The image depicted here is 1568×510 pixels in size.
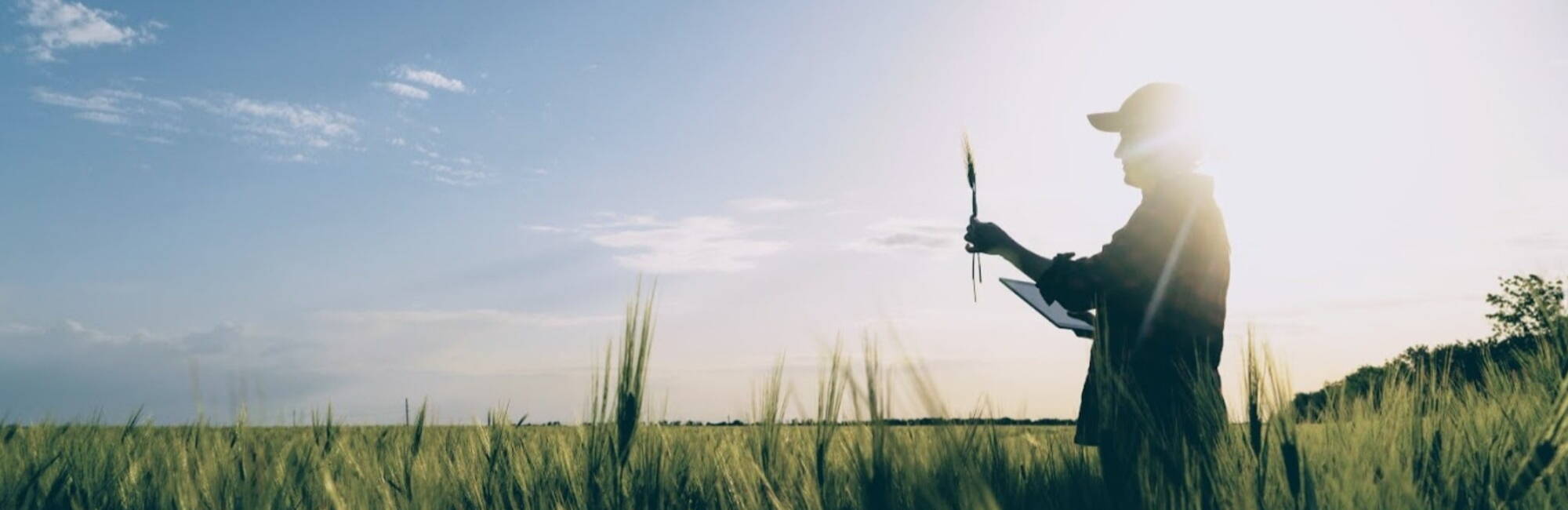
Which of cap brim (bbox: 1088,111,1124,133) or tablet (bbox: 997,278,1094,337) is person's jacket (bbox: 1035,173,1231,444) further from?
cap brim (bbox: 1088,111,1124,133)

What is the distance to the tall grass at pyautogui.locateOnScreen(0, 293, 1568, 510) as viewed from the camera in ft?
6.75

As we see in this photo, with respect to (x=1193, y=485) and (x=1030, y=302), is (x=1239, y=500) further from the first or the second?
(x=1030, y=302)

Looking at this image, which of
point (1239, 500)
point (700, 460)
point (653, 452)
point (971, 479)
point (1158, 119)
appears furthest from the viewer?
point (1158, 119)

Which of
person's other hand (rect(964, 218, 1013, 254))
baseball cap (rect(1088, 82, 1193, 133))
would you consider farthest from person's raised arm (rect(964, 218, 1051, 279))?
baseball cap (rect(1088, 82, 1193, 133))

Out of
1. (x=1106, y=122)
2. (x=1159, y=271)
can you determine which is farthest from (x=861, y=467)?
(x=1106, y=122)

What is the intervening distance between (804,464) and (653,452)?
1.43 feet

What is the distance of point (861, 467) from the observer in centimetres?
200

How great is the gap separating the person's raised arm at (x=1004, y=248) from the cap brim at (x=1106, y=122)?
27.9 inches

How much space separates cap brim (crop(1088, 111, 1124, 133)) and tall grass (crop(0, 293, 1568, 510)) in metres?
1.40

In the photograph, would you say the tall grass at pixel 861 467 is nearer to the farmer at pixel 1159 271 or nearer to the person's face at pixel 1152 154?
the farmer at pixel 1159 271

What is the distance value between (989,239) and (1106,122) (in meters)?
0.81

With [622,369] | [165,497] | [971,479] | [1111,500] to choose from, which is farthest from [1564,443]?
[165,497]

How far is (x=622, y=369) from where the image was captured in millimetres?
2254

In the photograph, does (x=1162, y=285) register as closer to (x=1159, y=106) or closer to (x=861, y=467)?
(x=1159, y=106)
